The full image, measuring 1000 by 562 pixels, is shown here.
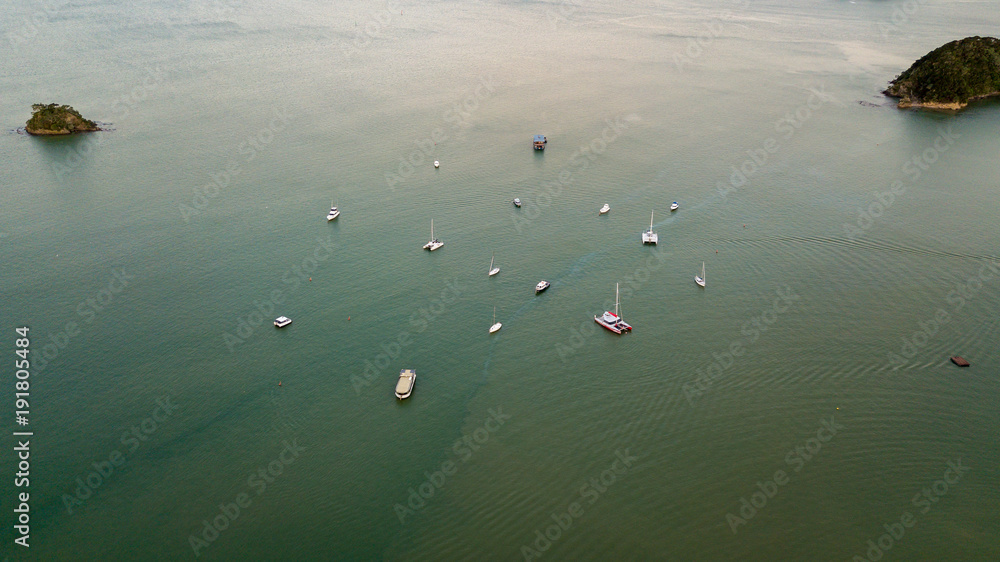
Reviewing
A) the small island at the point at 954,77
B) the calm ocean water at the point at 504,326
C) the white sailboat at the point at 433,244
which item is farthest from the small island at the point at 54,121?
the small island at the point at 954,77

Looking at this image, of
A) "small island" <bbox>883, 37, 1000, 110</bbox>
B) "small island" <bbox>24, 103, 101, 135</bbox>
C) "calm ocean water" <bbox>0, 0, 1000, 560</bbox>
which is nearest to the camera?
"calm ocean water" <bbox>0, 0, 1000, 560</bbox>

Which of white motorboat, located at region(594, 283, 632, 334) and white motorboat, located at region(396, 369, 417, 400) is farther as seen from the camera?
white motorboat, located at region(594, 283, 632, 334)

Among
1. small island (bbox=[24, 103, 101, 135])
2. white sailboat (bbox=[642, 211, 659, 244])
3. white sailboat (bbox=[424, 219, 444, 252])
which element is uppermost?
small island (bbox=[24, 103, 101, 135])

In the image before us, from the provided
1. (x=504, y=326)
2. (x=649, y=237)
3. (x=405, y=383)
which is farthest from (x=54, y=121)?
(x=649, y=237)

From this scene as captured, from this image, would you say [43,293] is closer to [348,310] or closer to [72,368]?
[72,368]

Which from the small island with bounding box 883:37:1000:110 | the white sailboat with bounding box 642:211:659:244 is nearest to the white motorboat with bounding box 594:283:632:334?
the white sailboat with bounding box 642:211:659:244

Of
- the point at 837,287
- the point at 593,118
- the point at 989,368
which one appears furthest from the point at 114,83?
the point at 989,368

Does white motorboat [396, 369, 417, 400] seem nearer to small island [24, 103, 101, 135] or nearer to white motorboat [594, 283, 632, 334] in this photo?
white motorboat [594, 283, 632, 334]
